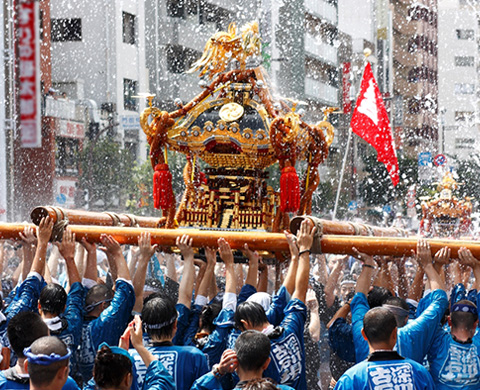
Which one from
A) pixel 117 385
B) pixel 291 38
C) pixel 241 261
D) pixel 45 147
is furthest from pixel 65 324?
pixel 291 38

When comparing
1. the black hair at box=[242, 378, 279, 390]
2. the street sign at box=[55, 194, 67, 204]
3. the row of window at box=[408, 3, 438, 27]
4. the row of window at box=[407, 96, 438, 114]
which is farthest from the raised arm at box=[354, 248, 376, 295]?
the row of window at box=[408, 3, 438, 27]

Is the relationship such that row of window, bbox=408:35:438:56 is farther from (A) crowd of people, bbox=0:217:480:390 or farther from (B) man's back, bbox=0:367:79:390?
(B) man's back, bbox=0:367:79:390

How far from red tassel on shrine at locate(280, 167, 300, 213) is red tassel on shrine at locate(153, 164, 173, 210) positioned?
2.85ft

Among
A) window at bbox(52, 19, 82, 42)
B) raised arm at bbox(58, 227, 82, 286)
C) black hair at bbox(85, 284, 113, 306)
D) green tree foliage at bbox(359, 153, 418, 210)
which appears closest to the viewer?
black hair at bbox(85, 284, 113, 306)

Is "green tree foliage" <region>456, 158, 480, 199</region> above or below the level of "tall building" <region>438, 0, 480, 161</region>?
below

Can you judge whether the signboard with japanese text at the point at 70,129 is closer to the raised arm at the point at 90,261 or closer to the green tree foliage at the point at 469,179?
the green tree foliage at the point at 469,179

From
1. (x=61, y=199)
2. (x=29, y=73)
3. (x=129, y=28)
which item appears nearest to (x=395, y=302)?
(x=29, y=73)

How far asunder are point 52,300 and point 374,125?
21.5ft

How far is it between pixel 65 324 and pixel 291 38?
29.5 meters

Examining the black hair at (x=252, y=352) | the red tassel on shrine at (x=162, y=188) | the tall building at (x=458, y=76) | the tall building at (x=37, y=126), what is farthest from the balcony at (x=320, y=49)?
the black hair at (x=252, y=352)

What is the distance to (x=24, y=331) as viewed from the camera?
11.3 feet

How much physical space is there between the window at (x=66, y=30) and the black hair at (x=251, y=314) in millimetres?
24314

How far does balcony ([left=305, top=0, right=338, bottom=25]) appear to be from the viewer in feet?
115

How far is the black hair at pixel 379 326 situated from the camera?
11.3 ft
